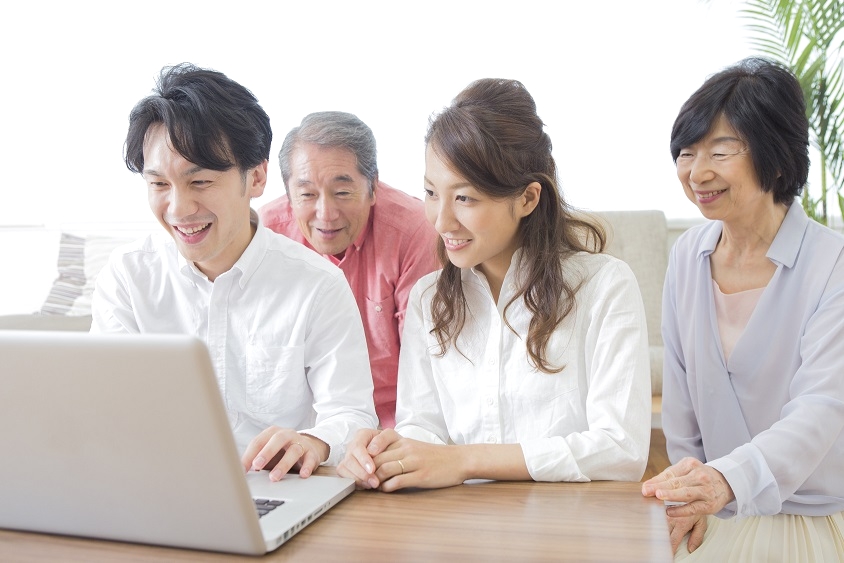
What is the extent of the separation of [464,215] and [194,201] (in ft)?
1.62

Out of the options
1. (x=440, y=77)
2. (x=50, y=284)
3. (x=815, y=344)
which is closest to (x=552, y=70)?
(x=440, y=77)

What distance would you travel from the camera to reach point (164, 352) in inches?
28.1

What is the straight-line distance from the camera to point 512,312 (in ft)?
4.65

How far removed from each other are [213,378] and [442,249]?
2.71 ft

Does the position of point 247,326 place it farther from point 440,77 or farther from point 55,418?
point 440,77

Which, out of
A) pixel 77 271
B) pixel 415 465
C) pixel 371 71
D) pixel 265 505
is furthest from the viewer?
pixel 371 71

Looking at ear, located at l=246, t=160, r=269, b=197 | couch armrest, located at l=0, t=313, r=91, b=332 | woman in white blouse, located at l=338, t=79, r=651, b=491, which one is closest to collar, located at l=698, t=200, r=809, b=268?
woman in white blouse, located at l=338, t=79, r=651, b=491

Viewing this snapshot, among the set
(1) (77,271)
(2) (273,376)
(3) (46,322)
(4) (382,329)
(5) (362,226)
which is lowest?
(3) (46,322)

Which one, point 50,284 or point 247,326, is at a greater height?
point 247,326

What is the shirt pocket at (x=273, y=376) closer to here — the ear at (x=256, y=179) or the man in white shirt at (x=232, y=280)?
the man in white shirt at (x=232, y=280)

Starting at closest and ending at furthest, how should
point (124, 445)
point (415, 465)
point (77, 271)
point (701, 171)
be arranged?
point (124, 445) < point (415, 465) < point (701, 171) < point (77, 271)

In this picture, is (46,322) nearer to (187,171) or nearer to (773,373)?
(187,171)

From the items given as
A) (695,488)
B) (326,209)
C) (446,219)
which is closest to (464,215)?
(446,219)

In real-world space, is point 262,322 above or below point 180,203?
below
